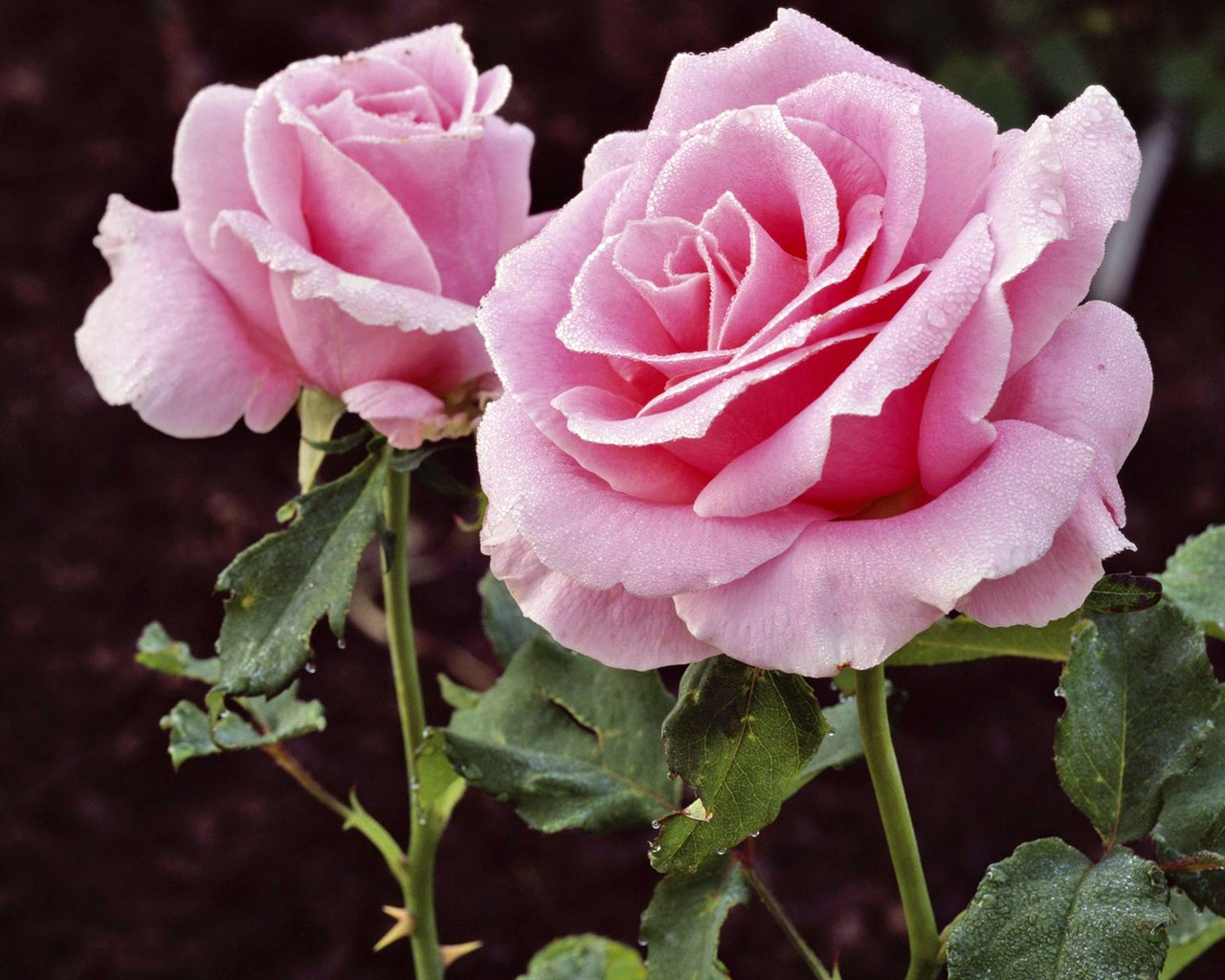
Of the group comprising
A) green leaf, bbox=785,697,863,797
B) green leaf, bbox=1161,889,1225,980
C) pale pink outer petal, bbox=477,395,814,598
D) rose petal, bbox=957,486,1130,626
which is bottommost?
green leaf, bbox=1161,889,1225,980

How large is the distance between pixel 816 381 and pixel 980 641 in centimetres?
15

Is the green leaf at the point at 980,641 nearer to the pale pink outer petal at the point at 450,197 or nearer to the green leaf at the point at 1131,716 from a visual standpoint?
the green leaf at the point at 1131,716

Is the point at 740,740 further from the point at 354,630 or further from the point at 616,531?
the point at 354,630

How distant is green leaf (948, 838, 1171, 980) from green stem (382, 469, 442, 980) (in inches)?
8.8

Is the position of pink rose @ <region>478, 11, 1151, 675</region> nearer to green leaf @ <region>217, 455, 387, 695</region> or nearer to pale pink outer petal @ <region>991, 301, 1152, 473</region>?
pale pink outer petal @ <region>991, 301, 1152, 473</region>

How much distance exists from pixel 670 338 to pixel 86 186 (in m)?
1.62

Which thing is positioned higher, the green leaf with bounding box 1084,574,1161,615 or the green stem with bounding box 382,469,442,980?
the green leaf with bounding box 1084,574,1161,615

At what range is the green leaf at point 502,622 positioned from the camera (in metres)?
0.58

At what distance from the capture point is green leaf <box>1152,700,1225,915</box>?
394mm

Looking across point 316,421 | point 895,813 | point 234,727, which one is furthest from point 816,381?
point 234,727

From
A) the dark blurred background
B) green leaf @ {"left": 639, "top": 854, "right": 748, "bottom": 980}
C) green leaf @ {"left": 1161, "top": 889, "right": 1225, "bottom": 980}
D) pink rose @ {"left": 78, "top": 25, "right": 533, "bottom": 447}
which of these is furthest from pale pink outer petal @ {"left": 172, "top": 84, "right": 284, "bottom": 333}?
the dark blurred background

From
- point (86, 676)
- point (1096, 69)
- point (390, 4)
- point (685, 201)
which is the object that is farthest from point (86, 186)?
point (685, 201)

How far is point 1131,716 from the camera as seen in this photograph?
16.4 inches

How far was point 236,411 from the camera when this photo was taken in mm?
503
